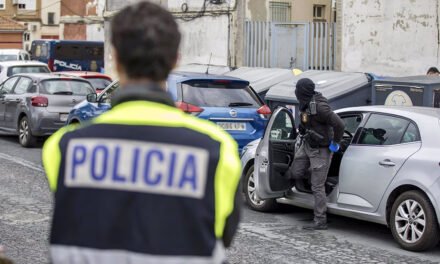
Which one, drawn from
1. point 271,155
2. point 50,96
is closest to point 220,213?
point 271,155

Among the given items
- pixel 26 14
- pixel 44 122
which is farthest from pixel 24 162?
pixel 26 14

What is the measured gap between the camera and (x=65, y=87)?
49.9 ft

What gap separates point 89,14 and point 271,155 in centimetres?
2949

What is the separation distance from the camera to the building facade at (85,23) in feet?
113

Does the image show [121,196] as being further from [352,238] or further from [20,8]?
[20,8]

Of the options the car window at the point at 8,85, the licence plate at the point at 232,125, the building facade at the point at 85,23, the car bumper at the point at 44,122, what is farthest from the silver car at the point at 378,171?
the building facade at the point at 85,23

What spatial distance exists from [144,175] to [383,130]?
610 centimetres

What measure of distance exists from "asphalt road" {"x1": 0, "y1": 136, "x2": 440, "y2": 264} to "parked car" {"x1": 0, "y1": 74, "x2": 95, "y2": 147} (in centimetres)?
443

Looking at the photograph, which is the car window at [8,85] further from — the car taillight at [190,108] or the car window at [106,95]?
the car taillight at [190,108]

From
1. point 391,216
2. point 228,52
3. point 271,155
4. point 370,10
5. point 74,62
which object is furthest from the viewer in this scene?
point 74,62

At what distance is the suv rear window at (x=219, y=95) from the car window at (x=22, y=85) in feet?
18.4

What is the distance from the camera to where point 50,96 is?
48.8ft

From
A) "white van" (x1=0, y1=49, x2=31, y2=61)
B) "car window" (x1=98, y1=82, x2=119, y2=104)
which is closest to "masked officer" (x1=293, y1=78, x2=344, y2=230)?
"car window" (x1=98, y1=82, x2=119, y2=104)

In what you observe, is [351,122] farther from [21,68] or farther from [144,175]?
[21,68]
